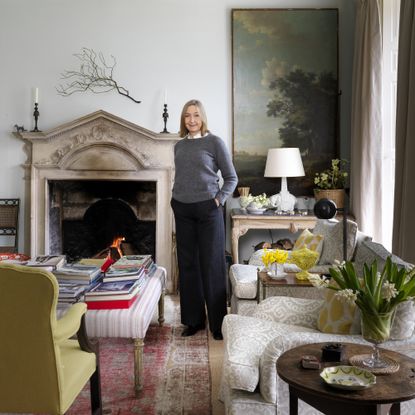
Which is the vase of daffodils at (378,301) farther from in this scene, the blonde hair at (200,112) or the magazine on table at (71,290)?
the blonde hair at (200,112)

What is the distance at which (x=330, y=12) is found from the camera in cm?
567

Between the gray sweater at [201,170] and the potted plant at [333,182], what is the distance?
173 centimetres

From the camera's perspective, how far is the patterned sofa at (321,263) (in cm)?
355

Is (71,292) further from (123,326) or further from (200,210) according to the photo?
(200,210)

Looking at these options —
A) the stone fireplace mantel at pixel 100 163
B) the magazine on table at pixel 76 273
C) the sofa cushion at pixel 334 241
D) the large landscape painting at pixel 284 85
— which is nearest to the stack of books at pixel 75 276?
the magazine on table at pixel 76 273

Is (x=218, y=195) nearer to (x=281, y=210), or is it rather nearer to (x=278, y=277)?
(x=278, y=277)

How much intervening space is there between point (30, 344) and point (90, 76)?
163 inches

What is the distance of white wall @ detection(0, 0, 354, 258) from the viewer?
571cm

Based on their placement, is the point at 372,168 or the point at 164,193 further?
the point at 164,193

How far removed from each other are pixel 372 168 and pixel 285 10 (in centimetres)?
196

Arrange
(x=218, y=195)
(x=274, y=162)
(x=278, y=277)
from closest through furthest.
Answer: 1. (x=278, y=277)
2. (x=218, y=195)
3. (x=274, y=162)

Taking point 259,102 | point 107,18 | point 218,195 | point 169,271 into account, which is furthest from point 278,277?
point 107,18

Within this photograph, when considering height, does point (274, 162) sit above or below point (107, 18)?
below

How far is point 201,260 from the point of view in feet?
13.2
